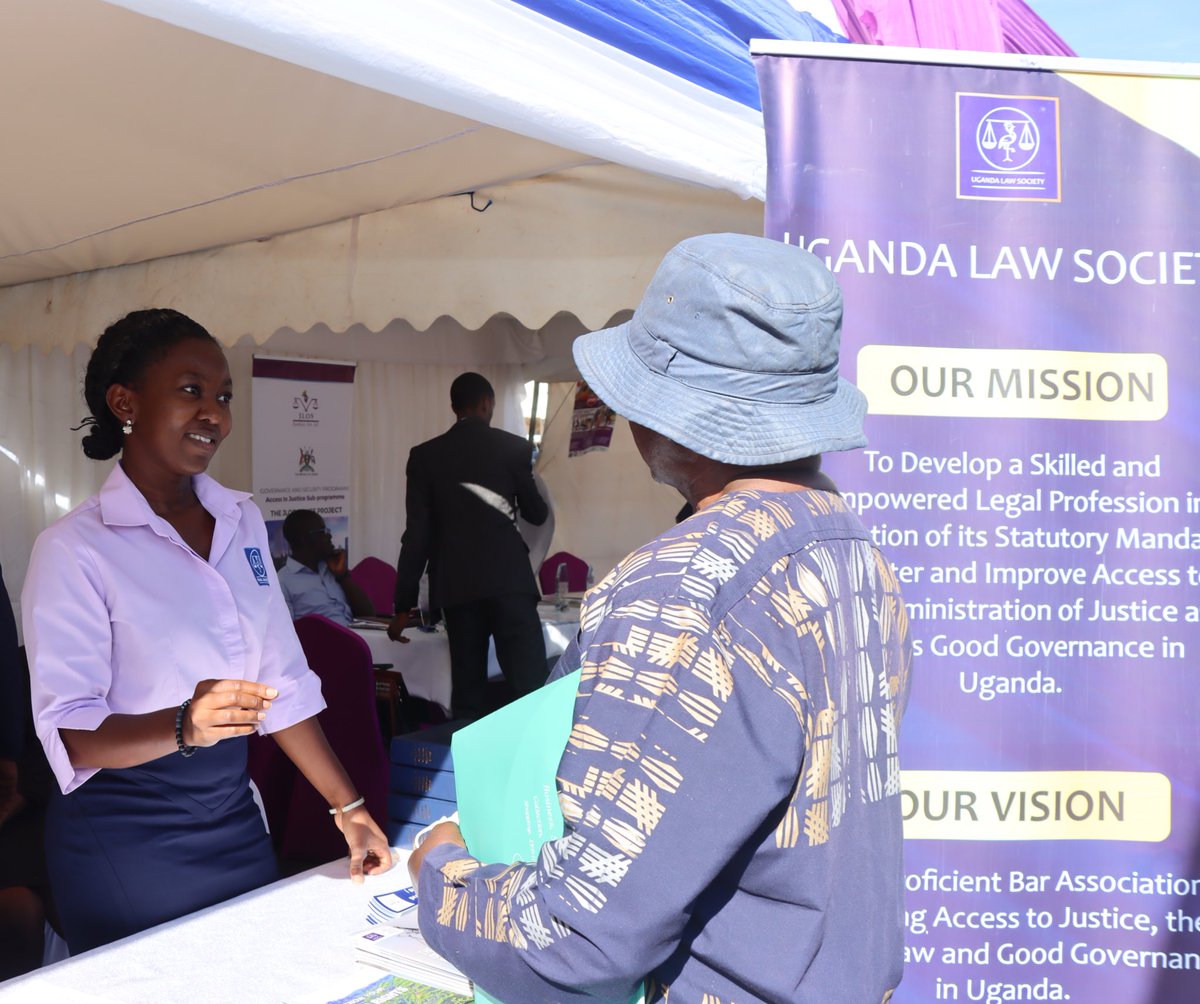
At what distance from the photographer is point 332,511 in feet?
25.2

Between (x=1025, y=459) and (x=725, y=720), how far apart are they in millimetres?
1534

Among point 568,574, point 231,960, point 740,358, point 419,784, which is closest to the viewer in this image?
point 740,358

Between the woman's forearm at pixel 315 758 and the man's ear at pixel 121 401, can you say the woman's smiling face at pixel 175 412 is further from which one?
the woman's forearm at pixel 315 758

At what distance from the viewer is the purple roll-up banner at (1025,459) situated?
2055mm

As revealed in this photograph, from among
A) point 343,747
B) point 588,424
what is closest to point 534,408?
point 588,424

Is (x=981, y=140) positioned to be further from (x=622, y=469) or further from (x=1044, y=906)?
(x=622, y=469)

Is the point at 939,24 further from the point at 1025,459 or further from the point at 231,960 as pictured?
the point at 231,960

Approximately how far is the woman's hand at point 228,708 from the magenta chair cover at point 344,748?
1.81 metres

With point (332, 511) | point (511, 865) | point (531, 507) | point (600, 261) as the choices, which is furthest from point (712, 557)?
point (332, 511)

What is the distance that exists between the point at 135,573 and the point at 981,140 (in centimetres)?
181

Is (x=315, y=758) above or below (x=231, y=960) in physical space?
above

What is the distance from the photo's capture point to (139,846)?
174cm

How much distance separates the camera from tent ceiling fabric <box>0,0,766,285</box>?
160 cm

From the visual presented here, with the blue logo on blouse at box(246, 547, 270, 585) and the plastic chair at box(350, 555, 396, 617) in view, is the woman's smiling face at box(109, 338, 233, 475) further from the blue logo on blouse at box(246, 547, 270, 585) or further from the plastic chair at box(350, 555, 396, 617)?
the plastic chair at box(350, 555, 396, 617)
